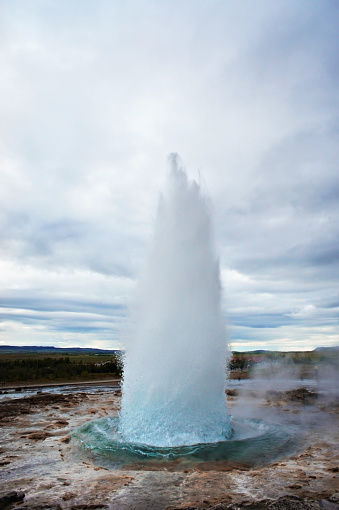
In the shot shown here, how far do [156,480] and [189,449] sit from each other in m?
3.31

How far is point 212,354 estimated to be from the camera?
13758 millimetres

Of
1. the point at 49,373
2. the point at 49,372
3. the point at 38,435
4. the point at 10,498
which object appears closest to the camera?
the point at 10,498

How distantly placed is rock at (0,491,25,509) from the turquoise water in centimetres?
316

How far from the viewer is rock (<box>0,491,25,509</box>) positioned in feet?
22.1

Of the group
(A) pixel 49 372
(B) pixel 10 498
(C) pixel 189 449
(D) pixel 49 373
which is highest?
(A) pixel 49 372

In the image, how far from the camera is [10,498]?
6941 mm

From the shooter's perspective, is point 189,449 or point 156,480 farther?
point 189,449

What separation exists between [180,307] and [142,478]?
656cm

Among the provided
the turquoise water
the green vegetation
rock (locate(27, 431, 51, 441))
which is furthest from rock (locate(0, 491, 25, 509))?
the green vegetation

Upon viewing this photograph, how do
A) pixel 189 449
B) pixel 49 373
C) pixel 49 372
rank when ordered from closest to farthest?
pixel 189 449, pixel 49 373, pixel 49 372

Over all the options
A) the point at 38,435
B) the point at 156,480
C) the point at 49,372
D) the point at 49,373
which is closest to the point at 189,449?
the point at 156,480

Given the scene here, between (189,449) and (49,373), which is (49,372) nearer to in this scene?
(49,373)

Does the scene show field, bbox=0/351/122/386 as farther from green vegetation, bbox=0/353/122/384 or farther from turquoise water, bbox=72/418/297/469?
turquoise water, bbox=72/418/297/469

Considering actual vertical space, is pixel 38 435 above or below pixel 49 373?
below
